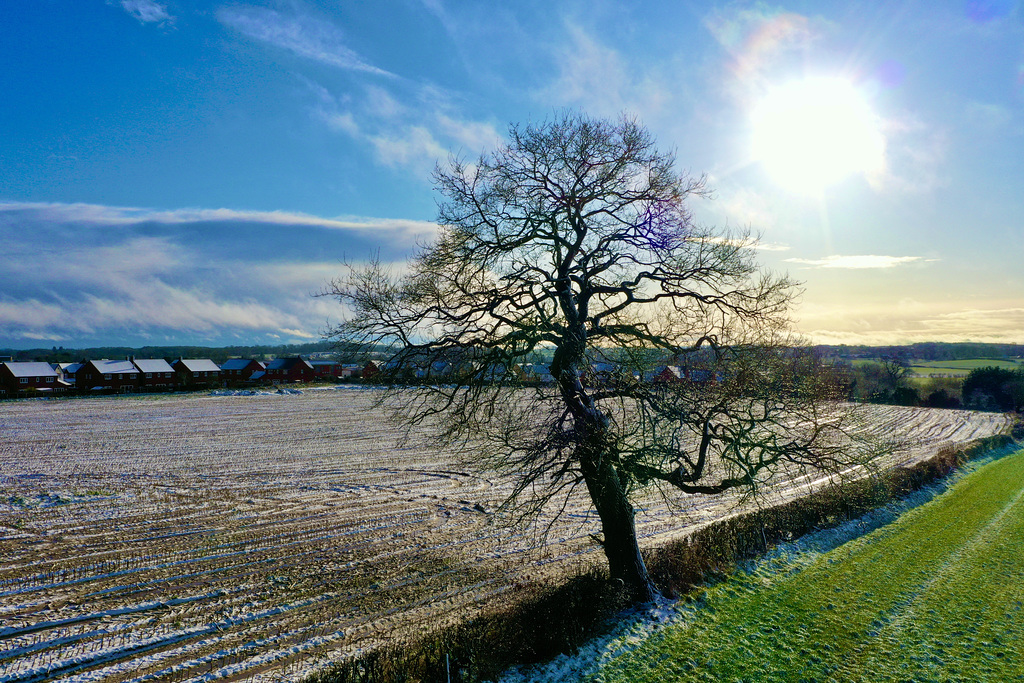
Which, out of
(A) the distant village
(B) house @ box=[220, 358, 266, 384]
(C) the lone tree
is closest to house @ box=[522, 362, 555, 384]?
(C) the lone tree

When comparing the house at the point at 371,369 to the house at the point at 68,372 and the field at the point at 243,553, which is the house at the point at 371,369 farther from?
the house at the point at 68,372

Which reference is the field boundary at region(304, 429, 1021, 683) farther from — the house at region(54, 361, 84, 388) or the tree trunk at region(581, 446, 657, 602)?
the house at region(54, 361, 84, 388)

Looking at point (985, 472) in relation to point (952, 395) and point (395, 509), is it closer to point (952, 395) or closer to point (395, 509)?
point (395, 509)

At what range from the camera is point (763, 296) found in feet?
39.9

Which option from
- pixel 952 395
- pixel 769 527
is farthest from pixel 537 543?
pixel 952 395

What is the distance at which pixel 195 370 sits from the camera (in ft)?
310

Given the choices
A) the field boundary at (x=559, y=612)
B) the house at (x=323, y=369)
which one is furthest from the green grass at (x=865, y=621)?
the house at (x=323, y=369)

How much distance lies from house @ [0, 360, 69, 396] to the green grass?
94.9 meters

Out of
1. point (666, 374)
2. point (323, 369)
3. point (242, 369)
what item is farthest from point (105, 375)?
point (666, 374)

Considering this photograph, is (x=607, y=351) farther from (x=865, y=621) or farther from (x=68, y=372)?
(x=68, y=372)

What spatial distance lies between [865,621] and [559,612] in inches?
271

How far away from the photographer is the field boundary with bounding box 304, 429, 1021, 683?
8719 mm

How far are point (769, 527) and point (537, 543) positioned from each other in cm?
702

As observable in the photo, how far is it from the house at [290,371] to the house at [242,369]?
1.88 m
